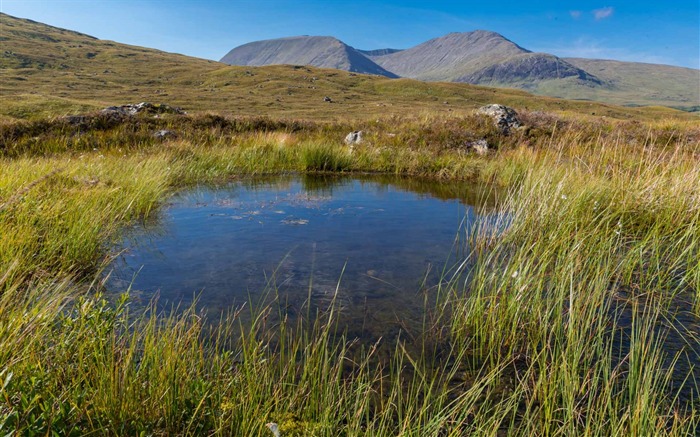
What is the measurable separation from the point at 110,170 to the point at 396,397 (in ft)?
29.2

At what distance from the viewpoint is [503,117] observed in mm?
18750

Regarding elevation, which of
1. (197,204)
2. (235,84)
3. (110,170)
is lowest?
(197,204)

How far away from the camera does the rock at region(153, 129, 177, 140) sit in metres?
16.2

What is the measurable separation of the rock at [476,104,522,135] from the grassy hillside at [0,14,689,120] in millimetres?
31151

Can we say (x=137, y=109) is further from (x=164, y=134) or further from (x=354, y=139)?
(x=354, y=139)

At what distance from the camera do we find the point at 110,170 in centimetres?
938

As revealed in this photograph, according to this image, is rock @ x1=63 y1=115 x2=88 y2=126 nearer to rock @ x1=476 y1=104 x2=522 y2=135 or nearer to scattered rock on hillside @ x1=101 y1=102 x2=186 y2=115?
scattered rock on hillside @ x1=101 y1=102 x2=186 y2=115

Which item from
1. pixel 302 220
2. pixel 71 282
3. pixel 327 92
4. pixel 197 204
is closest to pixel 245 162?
pixel 197 204

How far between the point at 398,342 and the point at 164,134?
16005mm

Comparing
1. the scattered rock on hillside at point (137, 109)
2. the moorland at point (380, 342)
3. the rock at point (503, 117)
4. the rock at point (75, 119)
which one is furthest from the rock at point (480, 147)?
the rock at point (75, 119)

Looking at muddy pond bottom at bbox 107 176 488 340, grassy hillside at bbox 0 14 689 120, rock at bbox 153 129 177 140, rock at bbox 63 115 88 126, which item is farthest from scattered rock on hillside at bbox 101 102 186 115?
grassy hillside at bbox 0 14 689 120

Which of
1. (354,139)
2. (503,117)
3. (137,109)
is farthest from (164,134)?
(503,117)

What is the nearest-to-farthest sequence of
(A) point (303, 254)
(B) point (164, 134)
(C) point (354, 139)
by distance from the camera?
(A) point (303, 254) < (B) point (164, 134) < (C) point (354, 139)

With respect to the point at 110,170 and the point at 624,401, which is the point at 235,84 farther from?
the point at 624,401
